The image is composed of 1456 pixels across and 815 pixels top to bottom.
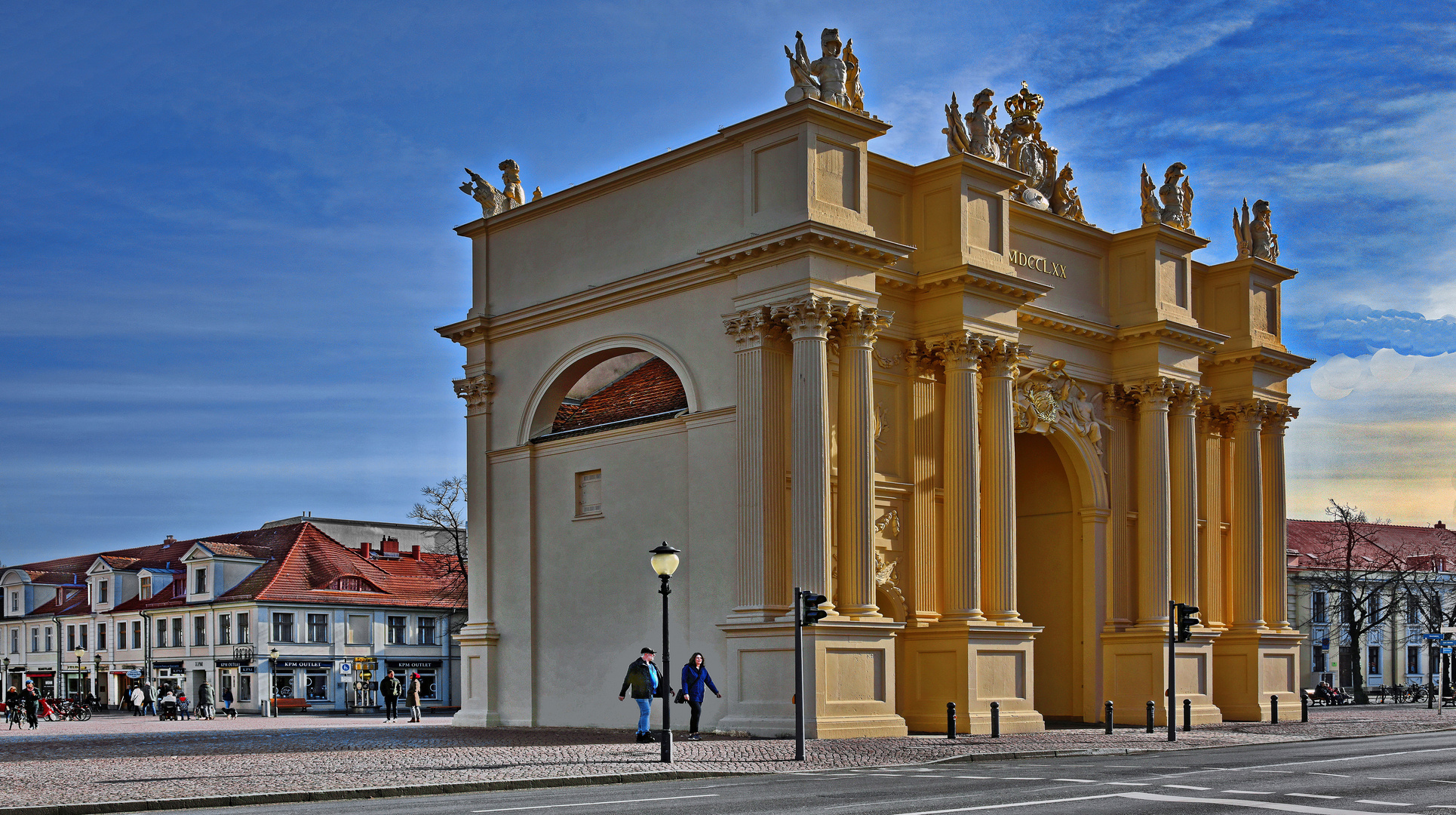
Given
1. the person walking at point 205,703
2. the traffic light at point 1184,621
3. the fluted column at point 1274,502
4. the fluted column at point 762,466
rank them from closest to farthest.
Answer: the fluted column at point 762,466
the traffic light at point 1184,621
the fluted column at point 1274,502
the person walking at point 205,703

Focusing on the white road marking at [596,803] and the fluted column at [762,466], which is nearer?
the white road marking at [596,803]

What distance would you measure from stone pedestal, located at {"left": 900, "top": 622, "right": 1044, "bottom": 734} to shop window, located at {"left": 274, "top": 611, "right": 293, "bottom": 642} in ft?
146

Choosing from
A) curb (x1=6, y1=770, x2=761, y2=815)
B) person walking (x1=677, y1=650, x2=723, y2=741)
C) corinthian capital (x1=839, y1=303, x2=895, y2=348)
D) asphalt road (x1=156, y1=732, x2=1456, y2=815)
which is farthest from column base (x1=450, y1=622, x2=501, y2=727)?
curb (x1=6, y1=770, x2=761, y2=815)

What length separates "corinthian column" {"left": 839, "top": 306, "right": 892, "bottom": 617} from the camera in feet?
85.3

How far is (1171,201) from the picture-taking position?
3597 cm

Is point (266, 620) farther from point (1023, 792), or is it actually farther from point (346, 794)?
point (1023, 792)

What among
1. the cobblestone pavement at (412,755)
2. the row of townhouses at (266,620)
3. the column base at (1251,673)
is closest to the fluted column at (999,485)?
the cobblestone pavement at (412,755)

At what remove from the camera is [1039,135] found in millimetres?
35125

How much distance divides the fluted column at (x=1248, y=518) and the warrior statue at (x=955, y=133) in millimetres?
13160

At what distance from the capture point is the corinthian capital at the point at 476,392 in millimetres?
32562

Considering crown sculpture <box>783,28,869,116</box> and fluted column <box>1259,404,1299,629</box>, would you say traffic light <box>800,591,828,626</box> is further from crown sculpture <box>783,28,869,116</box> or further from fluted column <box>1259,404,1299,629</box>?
fluted column <box>1259,404,1299,629</box>

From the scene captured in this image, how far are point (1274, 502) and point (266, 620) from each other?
44.9m

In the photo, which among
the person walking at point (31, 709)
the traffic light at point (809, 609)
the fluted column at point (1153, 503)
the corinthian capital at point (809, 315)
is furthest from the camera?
the person walking at point (31, 709)

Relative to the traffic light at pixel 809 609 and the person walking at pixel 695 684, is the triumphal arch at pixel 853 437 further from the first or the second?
the traffic light at pixel 809 609
